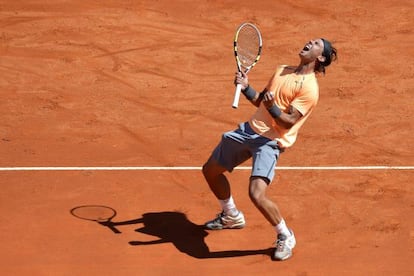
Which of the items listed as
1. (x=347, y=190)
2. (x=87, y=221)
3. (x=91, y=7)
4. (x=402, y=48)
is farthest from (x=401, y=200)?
(x=91, y=7)

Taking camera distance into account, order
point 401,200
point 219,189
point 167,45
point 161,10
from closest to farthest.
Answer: point 219,189
point 401,200
point 167,45
point 161,10

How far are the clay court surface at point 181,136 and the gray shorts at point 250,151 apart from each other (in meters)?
0.94

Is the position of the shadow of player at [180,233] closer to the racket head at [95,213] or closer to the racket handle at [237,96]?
the racket head at [95,213]

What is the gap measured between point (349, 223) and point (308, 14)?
7.04m

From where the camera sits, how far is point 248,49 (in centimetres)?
1016

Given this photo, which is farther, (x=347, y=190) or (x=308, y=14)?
(x=308, y=14)

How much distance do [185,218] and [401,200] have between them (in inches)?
101

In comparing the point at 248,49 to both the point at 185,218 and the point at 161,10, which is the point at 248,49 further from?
the point at 161,10

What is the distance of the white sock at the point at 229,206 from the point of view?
33.5 feet

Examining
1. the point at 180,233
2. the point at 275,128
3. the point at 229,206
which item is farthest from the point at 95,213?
the point at 275,128

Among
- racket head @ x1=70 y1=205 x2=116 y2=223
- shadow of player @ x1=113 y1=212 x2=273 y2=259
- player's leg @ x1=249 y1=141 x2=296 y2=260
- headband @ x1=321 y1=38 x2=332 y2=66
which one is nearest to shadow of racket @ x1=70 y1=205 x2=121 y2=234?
racket head @ x1=70 y1=205 x2=116 y2=223

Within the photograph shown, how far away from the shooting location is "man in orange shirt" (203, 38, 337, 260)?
945cm

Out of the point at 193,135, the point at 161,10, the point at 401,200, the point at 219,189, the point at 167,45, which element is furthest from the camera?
the point at 161,10

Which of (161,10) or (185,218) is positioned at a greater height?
(161,10)
